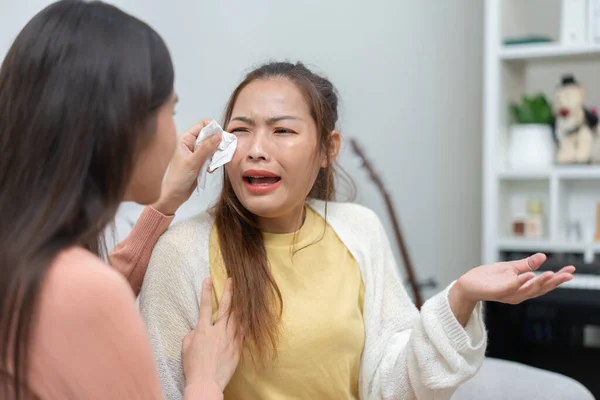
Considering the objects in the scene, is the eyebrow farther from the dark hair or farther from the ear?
the dark hair

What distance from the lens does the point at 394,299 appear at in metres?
1.47

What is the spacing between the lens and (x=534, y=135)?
2.38 metres

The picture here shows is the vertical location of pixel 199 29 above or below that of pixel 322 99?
above

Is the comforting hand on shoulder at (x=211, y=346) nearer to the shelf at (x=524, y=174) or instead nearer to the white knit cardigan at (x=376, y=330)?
the white knit cardigan at (x=376, y=330)

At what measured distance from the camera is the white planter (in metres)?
2.37

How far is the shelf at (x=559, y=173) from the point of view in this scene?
2.27 m

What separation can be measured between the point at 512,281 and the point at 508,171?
1276mm

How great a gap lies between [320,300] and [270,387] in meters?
0.18

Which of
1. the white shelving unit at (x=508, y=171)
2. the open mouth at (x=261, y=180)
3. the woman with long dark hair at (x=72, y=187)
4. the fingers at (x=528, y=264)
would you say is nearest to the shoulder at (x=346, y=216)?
the open mouth at (x=261, y=180)

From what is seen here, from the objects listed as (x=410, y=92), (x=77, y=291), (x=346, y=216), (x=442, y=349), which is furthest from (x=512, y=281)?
(x=410, y=92)

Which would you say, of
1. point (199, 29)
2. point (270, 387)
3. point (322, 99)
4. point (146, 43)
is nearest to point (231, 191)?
point (322, 99)

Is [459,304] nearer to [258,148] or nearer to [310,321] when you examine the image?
[310,321]

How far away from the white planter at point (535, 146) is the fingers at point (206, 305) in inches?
56.9

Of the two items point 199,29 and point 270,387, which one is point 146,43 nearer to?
point 270,387
